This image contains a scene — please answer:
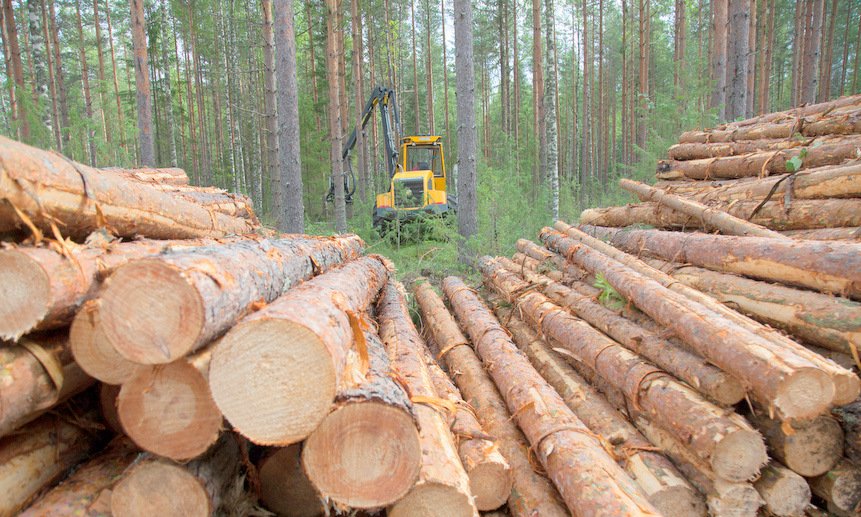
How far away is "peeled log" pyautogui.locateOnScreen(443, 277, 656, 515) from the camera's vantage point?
2371 millimetres

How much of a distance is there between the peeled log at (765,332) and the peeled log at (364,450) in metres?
2.15

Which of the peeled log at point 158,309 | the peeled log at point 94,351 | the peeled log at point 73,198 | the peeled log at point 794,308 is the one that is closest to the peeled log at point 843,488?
the peeled log at point 794,308

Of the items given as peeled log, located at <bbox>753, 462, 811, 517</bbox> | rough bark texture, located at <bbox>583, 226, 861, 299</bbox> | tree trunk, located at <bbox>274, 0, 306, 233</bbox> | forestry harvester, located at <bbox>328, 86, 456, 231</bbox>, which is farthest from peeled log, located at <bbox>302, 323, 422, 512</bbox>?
forestry harvester, located at <bbox>328, 86, 456, 231</bbox>

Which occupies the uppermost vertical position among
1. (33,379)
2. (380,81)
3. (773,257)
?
(380,81)

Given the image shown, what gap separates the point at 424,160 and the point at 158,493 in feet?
45.9

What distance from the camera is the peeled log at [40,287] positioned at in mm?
1854

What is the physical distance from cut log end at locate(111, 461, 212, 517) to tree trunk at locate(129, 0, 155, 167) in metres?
11.8

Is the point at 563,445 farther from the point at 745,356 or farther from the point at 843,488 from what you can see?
the point at 843,488

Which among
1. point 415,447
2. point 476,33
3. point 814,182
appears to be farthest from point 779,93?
point 415,447

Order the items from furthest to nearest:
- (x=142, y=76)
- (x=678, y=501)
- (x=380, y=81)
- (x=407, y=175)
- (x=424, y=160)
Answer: (x=380, y=81) < (x=424, y=160) < (x=407, y=175) < (x=142, y=76) < (x=678, y=501)

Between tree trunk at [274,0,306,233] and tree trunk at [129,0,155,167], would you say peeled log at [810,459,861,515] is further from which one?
tree trunk at [129,0,155,167]

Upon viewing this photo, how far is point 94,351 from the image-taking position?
204 cm

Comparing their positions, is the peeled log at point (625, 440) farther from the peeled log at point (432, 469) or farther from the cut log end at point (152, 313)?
the cut log end at point (152, 313)

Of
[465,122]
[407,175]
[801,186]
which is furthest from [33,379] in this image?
[407,175]
